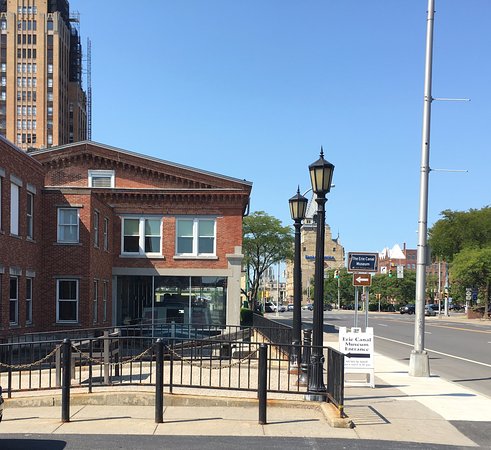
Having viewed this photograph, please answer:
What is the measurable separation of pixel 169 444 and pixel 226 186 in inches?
1061

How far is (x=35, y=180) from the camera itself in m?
25.3

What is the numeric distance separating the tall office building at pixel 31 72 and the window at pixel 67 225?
106 m

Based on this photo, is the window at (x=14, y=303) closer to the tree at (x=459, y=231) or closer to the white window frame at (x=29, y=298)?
the white window frame at (x=29, y=298)

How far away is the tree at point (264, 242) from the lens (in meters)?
62.7

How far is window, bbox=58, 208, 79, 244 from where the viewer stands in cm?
2670

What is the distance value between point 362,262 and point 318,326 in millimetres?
5319

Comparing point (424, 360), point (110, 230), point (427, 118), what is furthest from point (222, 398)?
point (110, 230)

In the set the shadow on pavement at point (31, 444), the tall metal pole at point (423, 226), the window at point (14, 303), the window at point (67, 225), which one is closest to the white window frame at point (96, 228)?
the window at point (67, 225)

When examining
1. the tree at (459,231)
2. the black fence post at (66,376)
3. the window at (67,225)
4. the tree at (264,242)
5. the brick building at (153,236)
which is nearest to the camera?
the black fence post at (66,376)

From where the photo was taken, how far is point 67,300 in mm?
26859


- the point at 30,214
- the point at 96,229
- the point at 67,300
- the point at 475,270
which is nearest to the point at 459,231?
the point at 475,270

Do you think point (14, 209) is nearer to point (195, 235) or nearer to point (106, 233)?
point (106, 233)

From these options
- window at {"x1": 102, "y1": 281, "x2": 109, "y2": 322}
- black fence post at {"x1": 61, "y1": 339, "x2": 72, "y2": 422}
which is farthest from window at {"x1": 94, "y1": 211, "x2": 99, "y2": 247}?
black fence post at {"x1": 61, "y1": 339, "x2": 72, "y2": 422}

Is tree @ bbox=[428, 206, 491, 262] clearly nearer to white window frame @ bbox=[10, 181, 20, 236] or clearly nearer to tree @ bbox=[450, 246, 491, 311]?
tree @ bbox=[450, 246, 491, 311]
